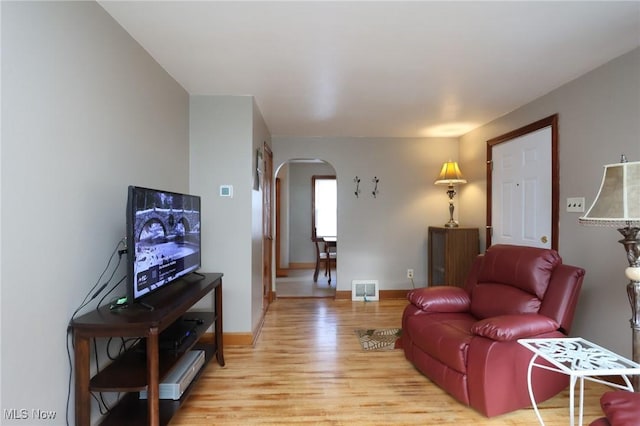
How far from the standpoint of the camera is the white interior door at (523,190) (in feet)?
9.68

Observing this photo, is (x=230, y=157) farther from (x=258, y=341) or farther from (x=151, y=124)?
(x=258, y=341)

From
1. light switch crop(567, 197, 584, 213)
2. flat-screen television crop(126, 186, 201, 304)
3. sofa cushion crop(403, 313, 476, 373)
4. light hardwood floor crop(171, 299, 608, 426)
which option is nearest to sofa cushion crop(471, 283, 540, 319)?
sofa cushion crop(403, 313, 476, 373)

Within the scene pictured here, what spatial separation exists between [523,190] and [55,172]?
372cm

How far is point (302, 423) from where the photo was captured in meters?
1.84

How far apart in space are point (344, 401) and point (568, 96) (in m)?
3.00

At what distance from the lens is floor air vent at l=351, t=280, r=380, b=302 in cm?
455

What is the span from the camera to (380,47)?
2072 millimetres

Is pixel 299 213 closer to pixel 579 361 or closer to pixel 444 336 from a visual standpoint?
pixel 444 336

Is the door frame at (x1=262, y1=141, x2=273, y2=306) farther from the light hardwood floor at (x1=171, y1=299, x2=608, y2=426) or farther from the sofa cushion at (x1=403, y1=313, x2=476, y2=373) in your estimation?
the sofa cushion at (x1=403, y1=313, x2=476, y2=373)

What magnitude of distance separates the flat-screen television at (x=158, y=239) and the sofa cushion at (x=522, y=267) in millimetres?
2329

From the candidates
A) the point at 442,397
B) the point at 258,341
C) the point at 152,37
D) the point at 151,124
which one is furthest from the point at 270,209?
the point at 442,397

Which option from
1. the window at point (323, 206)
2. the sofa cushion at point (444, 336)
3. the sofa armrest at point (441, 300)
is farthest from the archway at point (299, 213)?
the sofa cushion at point (444, 336)

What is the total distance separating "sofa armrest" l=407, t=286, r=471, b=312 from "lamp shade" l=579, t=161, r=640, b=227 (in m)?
1.17

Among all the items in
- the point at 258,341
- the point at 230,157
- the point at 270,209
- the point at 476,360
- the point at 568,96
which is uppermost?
the point at 568,96
